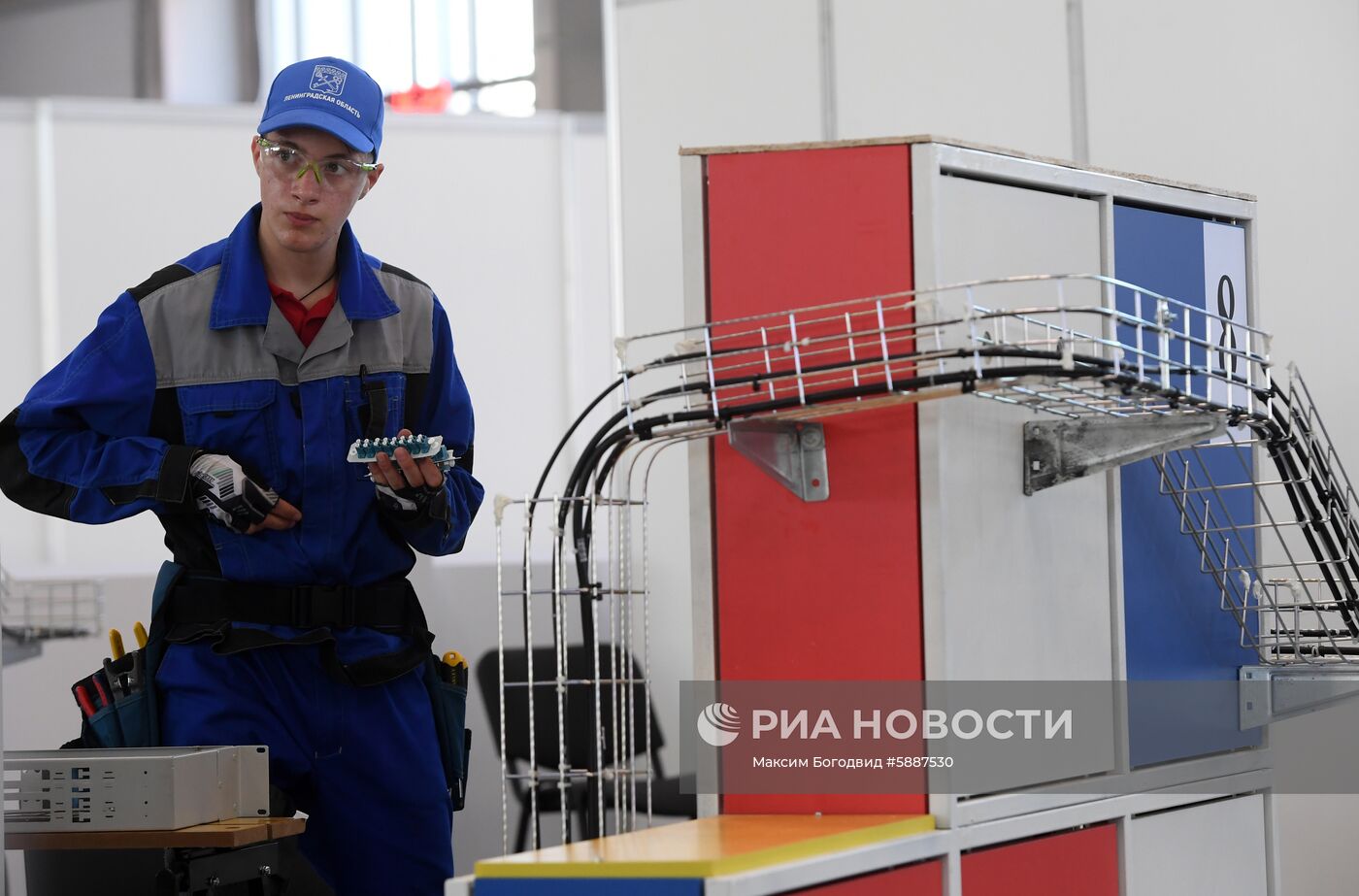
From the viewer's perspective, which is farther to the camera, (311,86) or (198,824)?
(311,86)

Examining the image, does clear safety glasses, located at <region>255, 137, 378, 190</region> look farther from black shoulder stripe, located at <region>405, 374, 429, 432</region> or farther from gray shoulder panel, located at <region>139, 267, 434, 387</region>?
black shoulder stripe, located at <region>405, 374, 429, 432</region>

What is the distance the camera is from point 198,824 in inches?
81.7

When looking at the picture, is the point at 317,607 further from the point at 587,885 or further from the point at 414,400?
the point at 587,885

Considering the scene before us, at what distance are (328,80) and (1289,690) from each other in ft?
6.14

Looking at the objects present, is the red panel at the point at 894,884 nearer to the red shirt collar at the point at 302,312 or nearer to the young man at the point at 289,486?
the young man at the point at 289,486

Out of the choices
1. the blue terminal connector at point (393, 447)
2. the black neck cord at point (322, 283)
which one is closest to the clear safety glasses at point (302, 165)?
the black neck cord at point (322, 283)

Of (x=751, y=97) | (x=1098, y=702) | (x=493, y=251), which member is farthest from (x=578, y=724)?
(x=1098, y=702)

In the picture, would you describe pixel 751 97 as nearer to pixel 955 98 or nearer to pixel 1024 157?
pixel 955 98

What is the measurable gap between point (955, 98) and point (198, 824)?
2655mm

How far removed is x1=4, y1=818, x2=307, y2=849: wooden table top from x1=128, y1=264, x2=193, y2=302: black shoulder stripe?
821 mm

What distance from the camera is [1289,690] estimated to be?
8.55 feet

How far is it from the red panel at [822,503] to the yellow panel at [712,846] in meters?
0.08

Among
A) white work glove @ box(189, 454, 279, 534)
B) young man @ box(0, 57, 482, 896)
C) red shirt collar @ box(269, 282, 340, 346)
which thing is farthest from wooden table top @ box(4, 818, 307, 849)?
red shirt collar @ box(269, 282, 340, 346)

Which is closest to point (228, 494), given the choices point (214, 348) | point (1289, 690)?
point (214, 348)
